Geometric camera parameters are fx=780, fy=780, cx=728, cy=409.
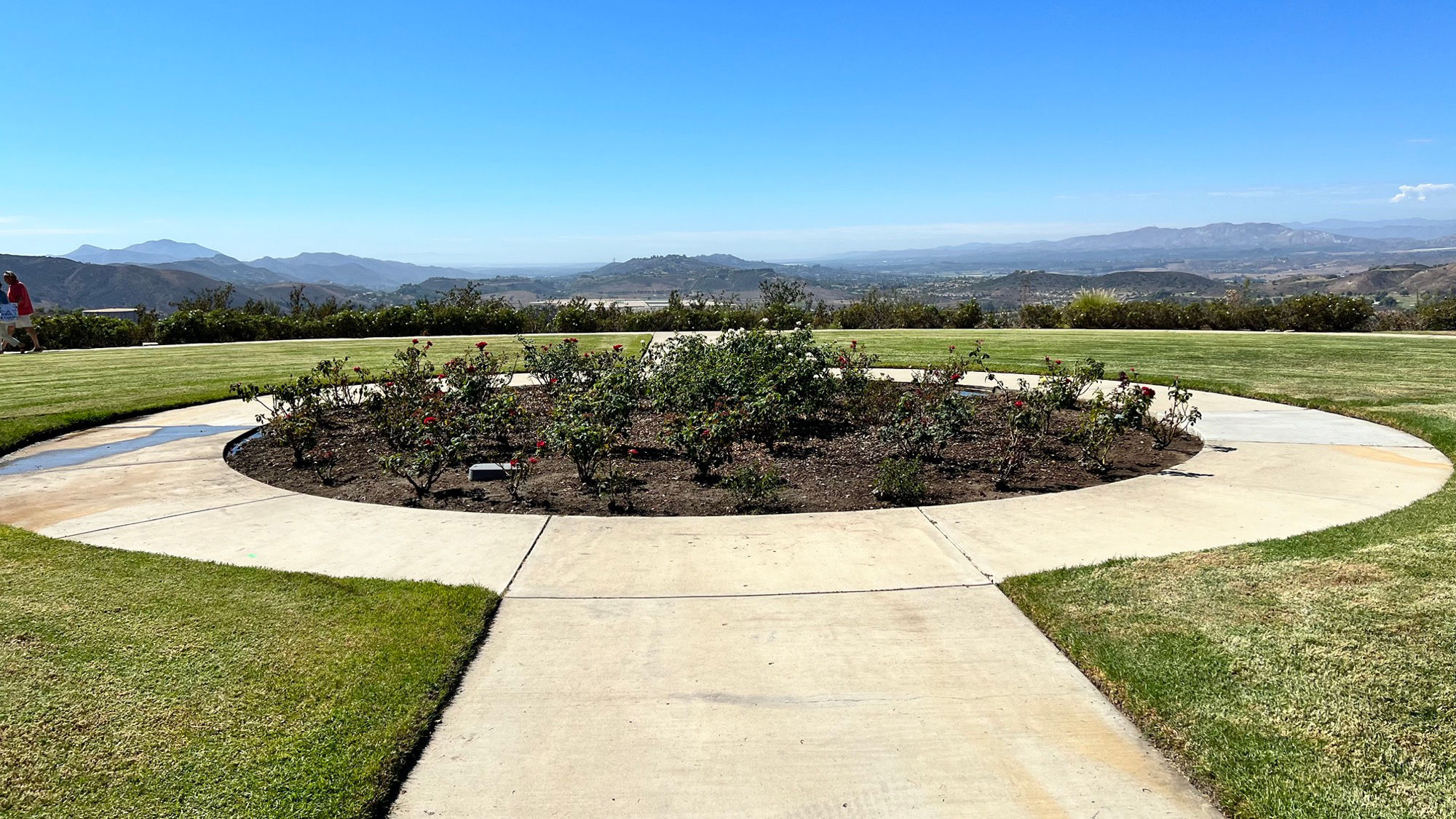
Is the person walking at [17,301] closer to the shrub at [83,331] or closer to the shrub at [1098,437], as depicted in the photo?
the shrub at [83,331]

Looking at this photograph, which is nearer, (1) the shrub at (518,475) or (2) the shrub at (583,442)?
(1) the shrub at (518,475)

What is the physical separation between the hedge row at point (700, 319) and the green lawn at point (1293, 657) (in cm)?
1466

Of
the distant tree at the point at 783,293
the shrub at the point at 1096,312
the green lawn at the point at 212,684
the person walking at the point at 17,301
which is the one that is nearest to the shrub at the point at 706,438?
the green lawn at the point at 212,684

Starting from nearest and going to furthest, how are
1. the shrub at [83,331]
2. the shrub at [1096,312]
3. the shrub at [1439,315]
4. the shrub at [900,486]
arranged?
the shrub at [900,486], the shrub at [83,331], the shrub at [1439,315], the shrub at [1096,312]

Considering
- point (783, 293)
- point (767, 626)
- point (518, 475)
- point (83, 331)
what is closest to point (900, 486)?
point (767, 626)

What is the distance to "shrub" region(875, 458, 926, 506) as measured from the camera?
19.2ft

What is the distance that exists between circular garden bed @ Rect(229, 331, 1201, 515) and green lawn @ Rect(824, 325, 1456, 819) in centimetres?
180

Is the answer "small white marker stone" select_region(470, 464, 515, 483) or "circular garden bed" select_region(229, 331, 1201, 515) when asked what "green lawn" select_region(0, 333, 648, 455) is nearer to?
"circular garden bed" select_region(229, 331, 1201, 515)

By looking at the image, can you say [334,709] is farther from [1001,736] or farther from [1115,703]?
[1115,703]

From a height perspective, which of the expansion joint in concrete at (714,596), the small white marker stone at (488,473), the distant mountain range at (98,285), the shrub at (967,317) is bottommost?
the expansion joint in concrete at (714,596)

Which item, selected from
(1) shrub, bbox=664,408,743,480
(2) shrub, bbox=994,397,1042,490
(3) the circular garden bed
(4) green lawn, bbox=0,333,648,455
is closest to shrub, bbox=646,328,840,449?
(3) the circular garden bed

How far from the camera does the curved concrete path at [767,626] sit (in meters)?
2.68

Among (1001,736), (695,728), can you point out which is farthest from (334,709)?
(1001,736)

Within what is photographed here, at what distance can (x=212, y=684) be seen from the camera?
10.5 ft
